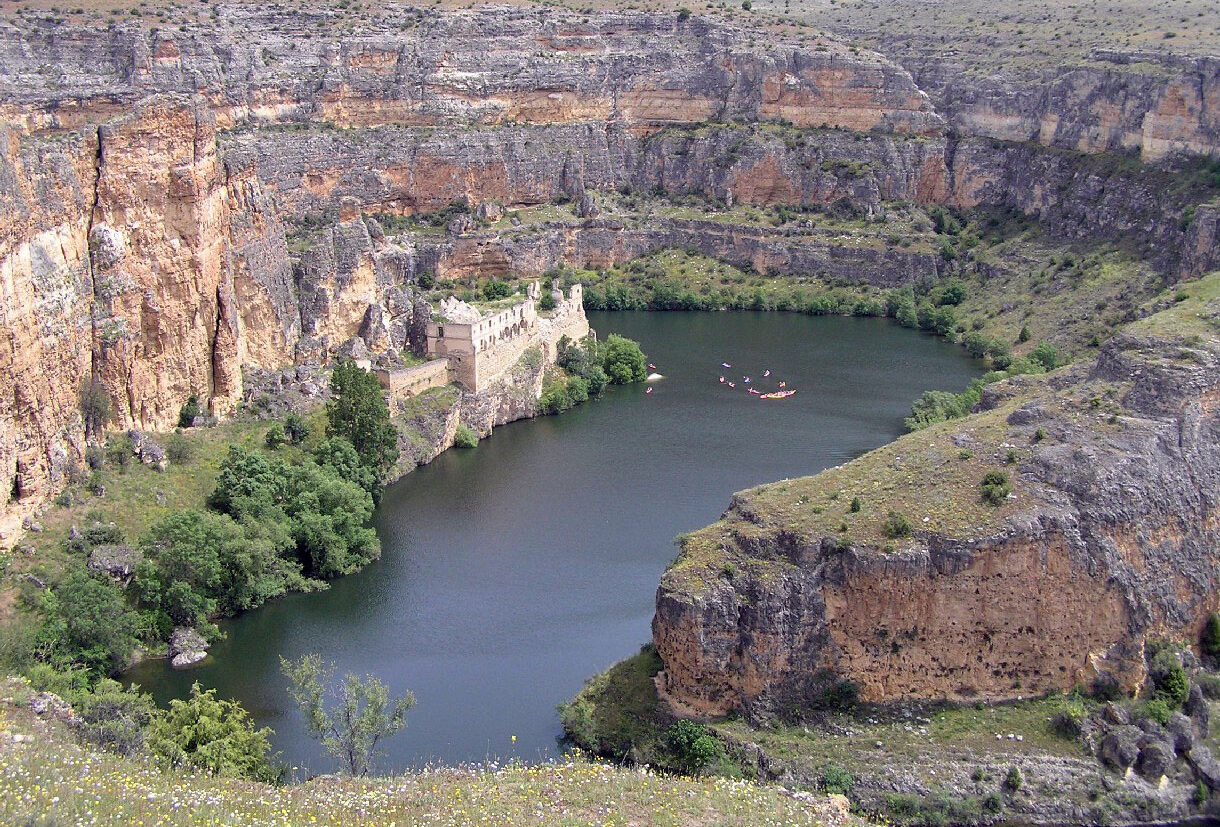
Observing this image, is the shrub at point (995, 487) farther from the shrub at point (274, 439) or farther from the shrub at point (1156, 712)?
the shrub at point (274, 439)

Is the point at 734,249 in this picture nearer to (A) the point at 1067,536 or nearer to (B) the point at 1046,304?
(B) the point at 1046,304

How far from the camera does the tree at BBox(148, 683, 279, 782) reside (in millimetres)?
32375

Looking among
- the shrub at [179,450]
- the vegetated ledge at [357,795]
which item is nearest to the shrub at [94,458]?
the shrub at [179,450]

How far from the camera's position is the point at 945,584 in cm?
3575

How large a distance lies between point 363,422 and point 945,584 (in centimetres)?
2633

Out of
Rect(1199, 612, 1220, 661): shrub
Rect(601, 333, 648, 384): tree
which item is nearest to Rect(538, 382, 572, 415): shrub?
Rect(601, 333, 648, 384): tree

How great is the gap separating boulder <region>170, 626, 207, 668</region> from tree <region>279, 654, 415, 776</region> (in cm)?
493

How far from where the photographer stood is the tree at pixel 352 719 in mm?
34312

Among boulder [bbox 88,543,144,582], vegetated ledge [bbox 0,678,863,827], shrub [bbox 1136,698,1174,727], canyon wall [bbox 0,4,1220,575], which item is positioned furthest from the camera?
canyon wall [bbox 0,4,1220,575]

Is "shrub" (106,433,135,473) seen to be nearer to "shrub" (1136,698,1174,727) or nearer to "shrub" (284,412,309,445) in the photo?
"shrub" (284,412,309,445)

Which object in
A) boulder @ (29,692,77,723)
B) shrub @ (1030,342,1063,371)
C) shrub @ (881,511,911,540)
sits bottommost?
shrub @ (1030,342,1063,371)

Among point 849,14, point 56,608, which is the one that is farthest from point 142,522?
point 849,14

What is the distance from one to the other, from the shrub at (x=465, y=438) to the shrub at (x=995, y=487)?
2749 cm

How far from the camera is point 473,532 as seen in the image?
51312mm
